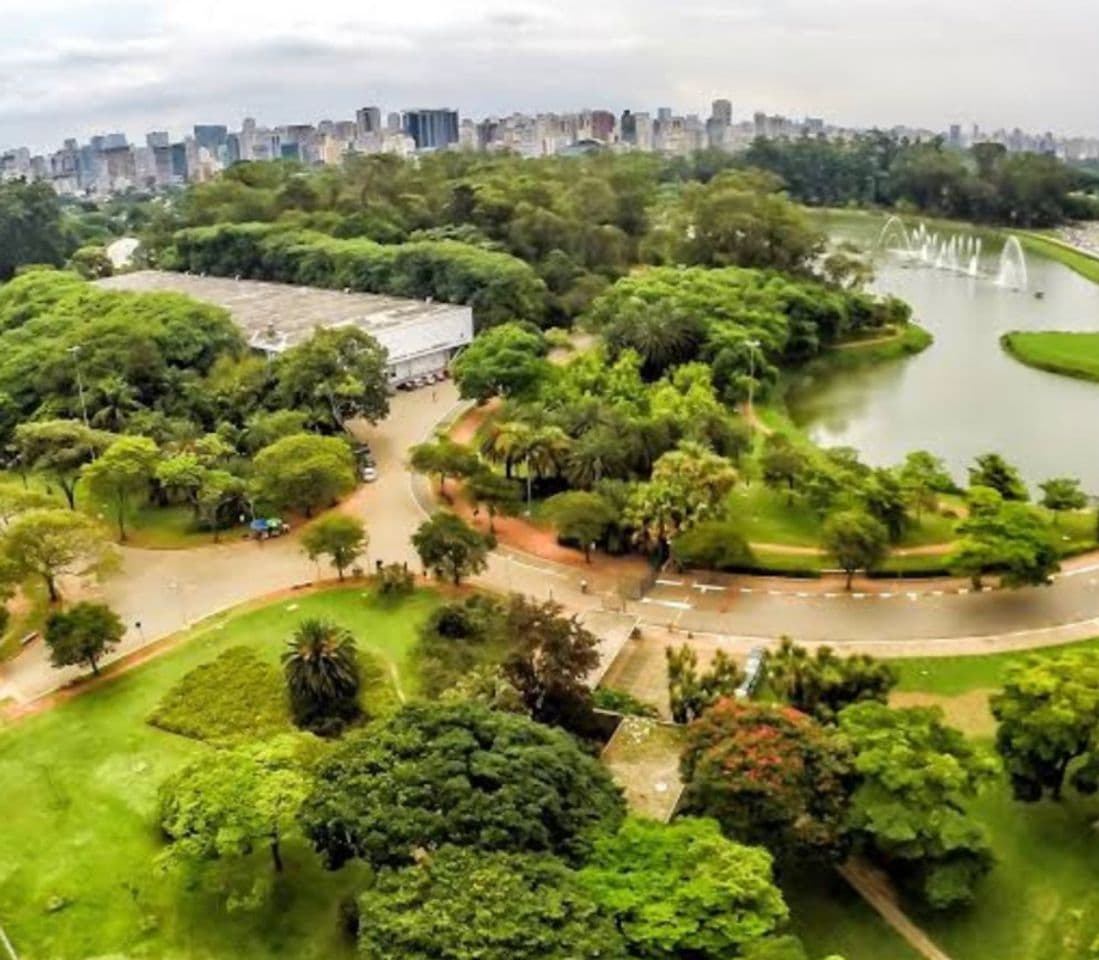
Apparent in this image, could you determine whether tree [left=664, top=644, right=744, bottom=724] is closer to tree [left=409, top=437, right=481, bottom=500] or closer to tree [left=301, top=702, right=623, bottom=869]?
tree [left=301, top=702, right=623, bottom=869]

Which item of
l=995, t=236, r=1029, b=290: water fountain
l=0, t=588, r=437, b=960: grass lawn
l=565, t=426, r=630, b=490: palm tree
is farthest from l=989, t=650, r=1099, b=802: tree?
l=995, t=236, r=1029, b=290: water fountain

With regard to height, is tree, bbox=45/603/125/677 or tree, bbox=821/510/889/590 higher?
tree, bbox=821/510/889/590

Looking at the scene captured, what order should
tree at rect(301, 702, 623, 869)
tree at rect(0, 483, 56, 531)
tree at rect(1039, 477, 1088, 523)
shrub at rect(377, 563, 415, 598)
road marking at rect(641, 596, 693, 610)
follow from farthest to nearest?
tree at rect(1039, 477, 1088, 523) < tree at rect(0, 483, 56, 531) < shrub at rect(377, 563, 415, 598) < road marking at rect(641, 596, 693, 610) < tree at rect(301, 702, 623, 869)

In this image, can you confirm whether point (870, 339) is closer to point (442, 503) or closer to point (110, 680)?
point (442, 503)

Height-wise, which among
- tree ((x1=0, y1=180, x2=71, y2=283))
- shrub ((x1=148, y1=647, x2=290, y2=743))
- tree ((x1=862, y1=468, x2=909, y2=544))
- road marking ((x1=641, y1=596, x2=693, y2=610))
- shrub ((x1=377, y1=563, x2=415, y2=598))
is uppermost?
tree ((x1=0, y1=180, x2=71, y2=283))

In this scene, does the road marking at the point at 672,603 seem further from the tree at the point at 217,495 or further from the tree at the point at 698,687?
the tree at the point at 217,495

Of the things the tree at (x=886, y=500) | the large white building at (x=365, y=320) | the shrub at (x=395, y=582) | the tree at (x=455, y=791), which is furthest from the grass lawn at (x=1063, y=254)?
the tree at (x=455, y=791)

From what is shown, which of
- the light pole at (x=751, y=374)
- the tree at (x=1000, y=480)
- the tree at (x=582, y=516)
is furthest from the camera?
the light pole at (x=751, y=374)
